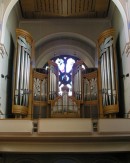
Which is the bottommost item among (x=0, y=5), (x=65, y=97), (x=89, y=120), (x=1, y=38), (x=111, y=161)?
(x=111, y=161)

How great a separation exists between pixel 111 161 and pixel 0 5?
6.72m

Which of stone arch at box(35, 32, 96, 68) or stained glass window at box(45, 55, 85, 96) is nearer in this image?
stained glass window at box(45, 55, 85, 96)

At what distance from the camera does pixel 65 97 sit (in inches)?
434

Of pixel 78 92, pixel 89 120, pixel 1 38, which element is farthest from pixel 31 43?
pixel 89 120

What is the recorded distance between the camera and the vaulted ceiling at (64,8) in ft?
41.2

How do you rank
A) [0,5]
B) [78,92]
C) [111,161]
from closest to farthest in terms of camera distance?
[111,161], [0,5], [78,92]

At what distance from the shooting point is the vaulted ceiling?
12.6 meters

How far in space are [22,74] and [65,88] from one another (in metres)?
1.66

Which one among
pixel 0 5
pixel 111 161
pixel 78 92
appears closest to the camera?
pixel 111 161

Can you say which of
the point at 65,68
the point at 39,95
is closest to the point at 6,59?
the point at 39,95

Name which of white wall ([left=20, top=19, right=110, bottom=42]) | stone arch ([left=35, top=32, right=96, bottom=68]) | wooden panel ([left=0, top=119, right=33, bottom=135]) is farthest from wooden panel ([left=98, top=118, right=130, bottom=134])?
white wall ([left=20, top=19, right=110, bottom=42])

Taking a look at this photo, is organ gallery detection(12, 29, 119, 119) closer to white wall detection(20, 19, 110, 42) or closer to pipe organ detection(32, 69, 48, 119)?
pipe organ detection(32, 69, 48, 119)

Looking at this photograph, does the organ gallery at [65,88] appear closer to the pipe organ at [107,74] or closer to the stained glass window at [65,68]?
the pipe organ at [107,74]

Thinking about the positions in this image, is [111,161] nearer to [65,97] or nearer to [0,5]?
[65,97]
